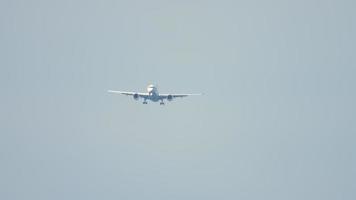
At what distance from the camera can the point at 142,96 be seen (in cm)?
13788

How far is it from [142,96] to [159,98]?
3.32 metres

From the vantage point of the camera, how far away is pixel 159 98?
5369 inches
